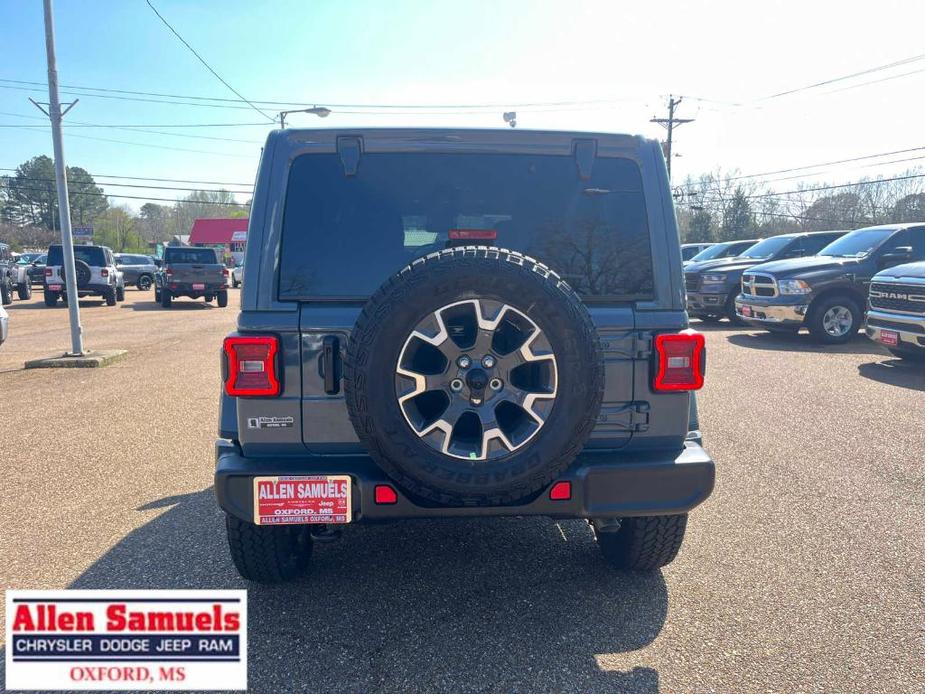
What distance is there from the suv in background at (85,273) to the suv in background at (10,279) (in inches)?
50.7

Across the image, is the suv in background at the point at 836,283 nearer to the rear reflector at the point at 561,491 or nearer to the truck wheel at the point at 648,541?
the truck wheel at the point at 648,541

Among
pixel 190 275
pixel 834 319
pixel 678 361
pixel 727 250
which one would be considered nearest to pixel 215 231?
pixel 190 275

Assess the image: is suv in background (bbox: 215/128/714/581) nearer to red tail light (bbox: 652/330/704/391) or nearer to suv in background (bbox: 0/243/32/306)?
red tail light (bbox: 652/330/704/391)

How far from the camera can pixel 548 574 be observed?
3.45 m

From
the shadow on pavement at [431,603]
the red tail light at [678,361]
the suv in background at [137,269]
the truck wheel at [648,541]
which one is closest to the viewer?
the shadow on pavement at [431,603]

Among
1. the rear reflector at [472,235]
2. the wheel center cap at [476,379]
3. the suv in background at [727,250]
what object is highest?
the suv in background at [727,250]

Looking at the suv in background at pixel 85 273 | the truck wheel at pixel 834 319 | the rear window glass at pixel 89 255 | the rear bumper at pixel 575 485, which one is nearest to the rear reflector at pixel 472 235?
the rear bumper at pixel 575 485

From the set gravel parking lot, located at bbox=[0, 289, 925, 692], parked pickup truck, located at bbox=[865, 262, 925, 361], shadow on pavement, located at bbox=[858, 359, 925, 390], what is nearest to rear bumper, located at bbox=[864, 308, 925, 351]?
parked pickup truck, located at bbox=[865, 262, 925, 361]

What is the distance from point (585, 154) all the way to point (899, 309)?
7865mm

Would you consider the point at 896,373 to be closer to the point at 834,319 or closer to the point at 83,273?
the point at 834,319

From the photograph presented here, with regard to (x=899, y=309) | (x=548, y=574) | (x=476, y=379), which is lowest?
(x=548, y=574)

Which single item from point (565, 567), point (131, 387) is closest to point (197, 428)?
point (131, 387)

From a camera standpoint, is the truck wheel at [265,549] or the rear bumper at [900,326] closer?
the truck wheel at [265,549]

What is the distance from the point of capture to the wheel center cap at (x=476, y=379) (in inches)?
98.2
